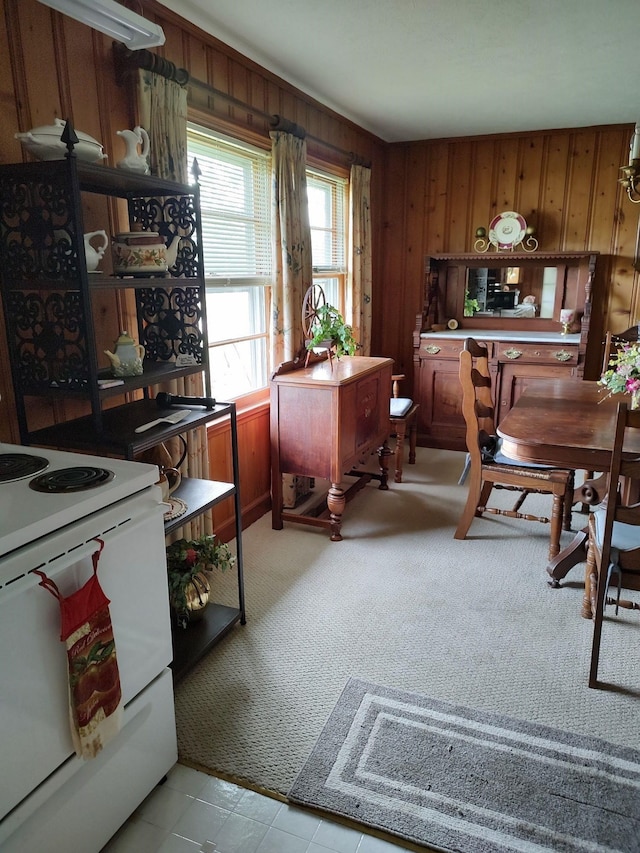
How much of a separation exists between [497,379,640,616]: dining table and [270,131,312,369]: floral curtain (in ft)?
4.35

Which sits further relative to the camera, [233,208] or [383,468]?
[383,468]

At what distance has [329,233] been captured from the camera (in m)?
4.32

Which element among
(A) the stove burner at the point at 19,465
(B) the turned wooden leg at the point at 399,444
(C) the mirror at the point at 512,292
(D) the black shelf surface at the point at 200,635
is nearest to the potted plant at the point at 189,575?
(D) the black shelf surface at the point at 200,635

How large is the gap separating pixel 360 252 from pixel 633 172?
6.04ft

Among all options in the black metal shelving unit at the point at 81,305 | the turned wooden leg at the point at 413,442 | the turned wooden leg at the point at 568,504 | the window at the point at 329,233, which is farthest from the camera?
the turned wooden leg at the point at 413,442

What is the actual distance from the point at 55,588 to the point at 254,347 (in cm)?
238

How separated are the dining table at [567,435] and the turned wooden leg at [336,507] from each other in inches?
37.2

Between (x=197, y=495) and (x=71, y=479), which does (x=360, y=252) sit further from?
(x=71, y=479)

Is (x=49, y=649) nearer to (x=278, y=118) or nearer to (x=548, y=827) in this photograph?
(x=548, y=827)

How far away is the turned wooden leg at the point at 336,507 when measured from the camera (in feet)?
10.6

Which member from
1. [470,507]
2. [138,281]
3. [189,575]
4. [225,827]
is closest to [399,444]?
[470,507]

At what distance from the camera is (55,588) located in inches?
49.9

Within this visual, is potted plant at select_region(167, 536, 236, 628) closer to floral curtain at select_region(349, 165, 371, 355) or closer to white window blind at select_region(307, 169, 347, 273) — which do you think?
white window blind at select_region(307, 169, 347, 273)

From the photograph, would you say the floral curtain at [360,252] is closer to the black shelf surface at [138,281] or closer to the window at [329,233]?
the window at [329,233]
